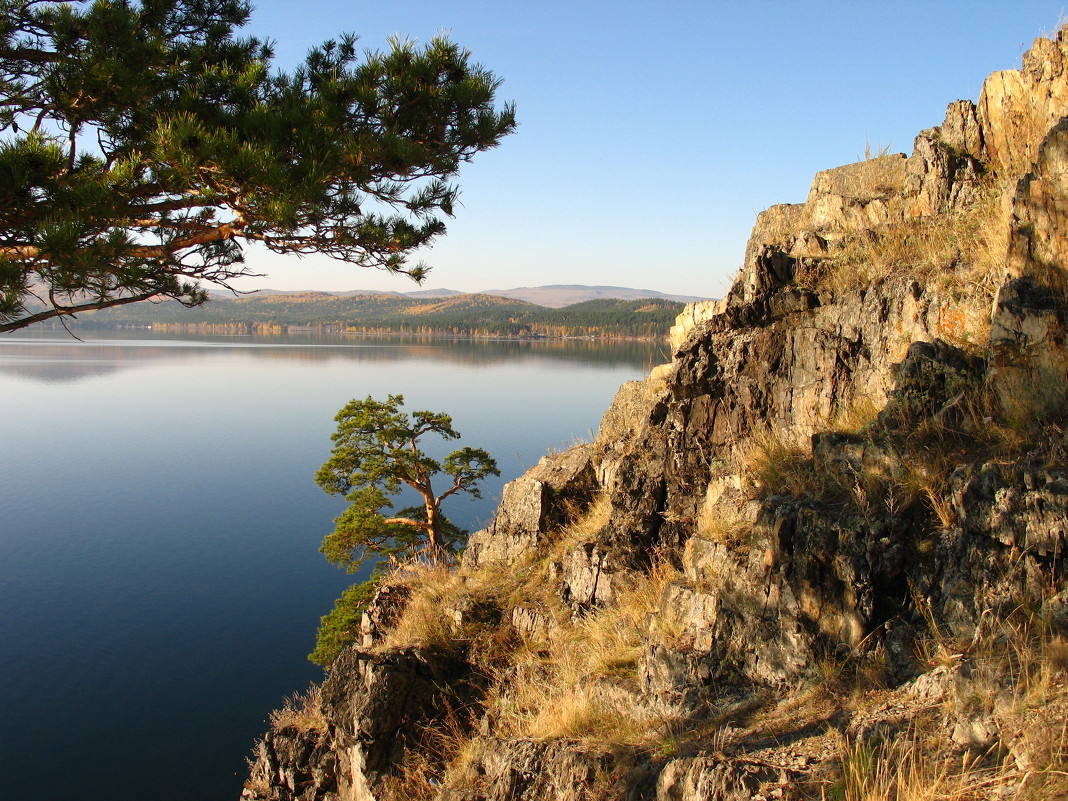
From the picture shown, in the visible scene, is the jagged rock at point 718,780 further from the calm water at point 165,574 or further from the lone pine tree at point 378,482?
the lone pine tree at point 378,482

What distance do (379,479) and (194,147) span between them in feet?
44.1

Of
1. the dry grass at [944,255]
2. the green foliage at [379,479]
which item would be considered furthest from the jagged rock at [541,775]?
the green foliage at [379,479]

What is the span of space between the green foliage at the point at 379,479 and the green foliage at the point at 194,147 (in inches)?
431

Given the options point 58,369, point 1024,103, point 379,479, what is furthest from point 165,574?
point 58,369

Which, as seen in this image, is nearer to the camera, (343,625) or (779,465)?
(779,465)

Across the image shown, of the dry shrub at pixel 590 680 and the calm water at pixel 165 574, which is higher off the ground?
the dry shrub at pixel 590 680

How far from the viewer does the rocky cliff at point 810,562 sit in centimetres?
337

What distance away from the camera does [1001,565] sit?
3.61 meters

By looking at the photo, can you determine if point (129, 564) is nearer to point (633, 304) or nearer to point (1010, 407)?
point (1010, 407)

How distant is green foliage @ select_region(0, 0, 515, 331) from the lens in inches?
199

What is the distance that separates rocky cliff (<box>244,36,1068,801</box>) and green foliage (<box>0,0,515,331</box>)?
3.78m

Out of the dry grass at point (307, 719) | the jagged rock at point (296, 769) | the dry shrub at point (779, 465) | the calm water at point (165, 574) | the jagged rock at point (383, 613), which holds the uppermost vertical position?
the dry shrub at point (779, 465)

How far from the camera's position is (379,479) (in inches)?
702

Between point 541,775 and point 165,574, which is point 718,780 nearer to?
point 541,775
